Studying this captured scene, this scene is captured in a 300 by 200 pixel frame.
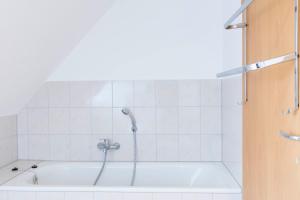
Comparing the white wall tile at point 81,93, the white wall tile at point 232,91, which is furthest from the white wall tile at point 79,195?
the white wall tile at point 232,91

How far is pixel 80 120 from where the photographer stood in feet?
8.59

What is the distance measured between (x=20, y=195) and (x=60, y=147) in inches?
30.0

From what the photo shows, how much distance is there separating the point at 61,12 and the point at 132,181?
148cm

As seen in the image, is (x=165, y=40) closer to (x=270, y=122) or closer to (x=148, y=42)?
(x=148, y=42)

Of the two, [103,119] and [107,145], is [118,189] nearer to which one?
[107,145]

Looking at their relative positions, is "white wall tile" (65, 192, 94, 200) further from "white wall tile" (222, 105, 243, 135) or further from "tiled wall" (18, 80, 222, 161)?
"white wall tile" (222, 105, 243, 135)

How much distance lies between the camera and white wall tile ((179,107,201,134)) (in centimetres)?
256

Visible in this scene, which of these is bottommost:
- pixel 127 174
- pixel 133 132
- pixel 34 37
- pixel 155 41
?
pixel 127 174

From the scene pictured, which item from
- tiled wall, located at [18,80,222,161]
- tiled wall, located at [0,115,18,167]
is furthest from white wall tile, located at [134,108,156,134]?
tiled wall, located at [0,115,18,167]

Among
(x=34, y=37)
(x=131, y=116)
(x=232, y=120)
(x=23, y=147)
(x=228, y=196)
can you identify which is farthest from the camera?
(x=23, y=147)

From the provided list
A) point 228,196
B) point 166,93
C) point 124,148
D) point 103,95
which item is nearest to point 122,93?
point 103,95

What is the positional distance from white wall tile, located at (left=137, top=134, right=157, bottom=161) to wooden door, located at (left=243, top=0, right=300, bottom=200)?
1.05 m

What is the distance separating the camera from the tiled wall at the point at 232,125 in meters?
1.89

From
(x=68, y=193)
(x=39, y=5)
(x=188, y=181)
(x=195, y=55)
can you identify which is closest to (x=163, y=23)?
(x=195, y=55)
